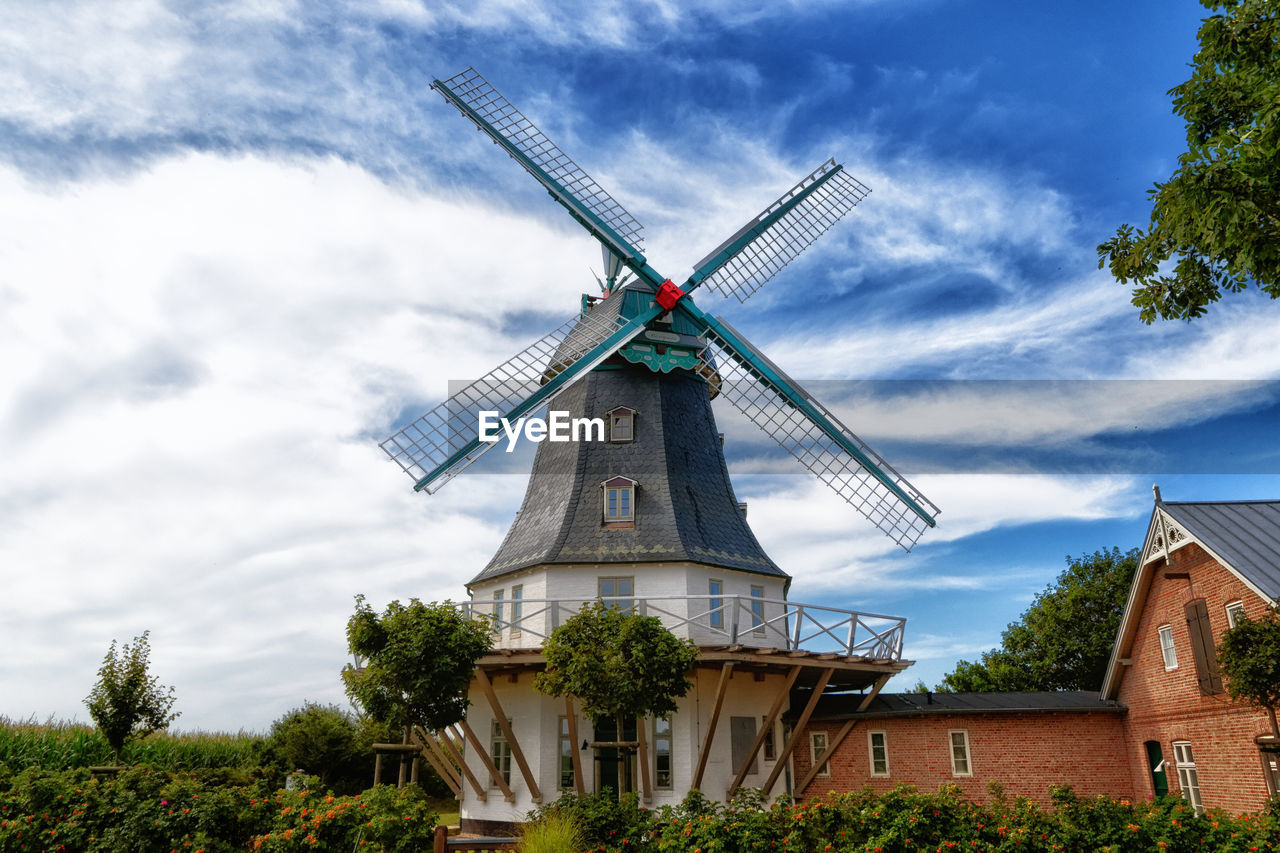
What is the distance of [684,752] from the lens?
18.9 metres

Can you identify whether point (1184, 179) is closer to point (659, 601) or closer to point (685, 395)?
point (659, 601)

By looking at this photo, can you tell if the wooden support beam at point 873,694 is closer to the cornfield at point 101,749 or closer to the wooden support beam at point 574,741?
the wooden support beam at point 574,741

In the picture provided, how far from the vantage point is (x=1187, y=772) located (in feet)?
55.4

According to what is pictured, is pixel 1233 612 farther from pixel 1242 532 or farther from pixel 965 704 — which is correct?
pixel 965 704

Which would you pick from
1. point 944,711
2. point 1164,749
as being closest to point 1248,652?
point 1164,749

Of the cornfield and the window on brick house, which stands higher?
A: the window on brick house

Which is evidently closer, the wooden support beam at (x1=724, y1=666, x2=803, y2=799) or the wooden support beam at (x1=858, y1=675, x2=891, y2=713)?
the wooden support beam at (x1=724, y1=666, x2=803, y2=799)

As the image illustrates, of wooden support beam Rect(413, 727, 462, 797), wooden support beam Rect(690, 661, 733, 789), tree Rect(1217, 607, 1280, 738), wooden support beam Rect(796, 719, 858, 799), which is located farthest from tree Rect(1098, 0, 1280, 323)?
wooden support beam Rect(413, 727, 462, 797)

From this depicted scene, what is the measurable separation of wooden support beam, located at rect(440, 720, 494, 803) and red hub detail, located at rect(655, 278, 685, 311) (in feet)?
36.4

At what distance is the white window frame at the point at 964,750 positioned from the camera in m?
18.7

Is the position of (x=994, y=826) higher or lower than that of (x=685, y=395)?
lower

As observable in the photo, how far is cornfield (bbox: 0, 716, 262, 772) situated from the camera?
18.9 meters

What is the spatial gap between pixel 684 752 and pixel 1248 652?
10.3 meters

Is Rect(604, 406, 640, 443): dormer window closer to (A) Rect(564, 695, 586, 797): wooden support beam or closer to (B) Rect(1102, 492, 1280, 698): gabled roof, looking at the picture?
(A) Rect(564, 695, 586, 797): wooden support beam
